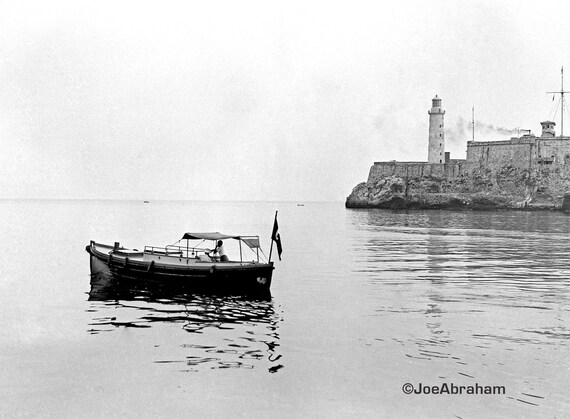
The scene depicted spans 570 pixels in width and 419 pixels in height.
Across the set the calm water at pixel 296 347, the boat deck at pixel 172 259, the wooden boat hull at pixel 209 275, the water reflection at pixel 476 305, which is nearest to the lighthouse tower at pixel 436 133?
the water reflection at pixel 476 305

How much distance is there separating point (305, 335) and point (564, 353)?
23.9ft

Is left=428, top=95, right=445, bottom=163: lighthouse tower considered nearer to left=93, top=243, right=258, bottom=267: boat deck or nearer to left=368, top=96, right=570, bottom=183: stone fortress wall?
left=368, top=96, right=570, bottom=183: stone fortress wall

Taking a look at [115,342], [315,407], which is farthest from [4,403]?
[315,407]

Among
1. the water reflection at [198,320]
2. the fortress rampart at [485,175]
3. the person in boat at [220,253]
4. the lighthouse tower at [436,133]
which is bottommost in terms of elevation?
the water reflection at [198,320]

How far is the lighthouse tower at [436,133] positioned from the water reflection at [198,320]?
104518 mm

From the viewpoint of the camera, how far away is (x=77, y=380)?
16.6m

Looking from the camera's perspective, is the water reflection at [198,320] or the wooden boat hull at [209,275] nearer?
the water reflection at [198,320]

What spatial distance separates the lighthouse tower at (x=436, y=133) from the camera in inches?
5079

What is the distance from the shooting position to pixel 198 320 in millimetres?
23156

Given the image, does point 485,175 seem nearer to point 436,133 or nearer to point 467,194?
point 467,194

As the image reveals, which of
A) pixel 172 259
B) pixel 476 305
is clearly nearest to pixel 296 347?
pixel 476 305

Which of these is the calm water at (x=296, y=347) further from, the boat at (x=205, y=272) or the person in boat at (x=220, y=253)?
the person in boat at (x=220, y=253)

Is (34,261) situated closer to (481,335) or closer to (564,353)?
(481,335)

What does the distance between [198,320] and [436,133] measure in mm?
112285
